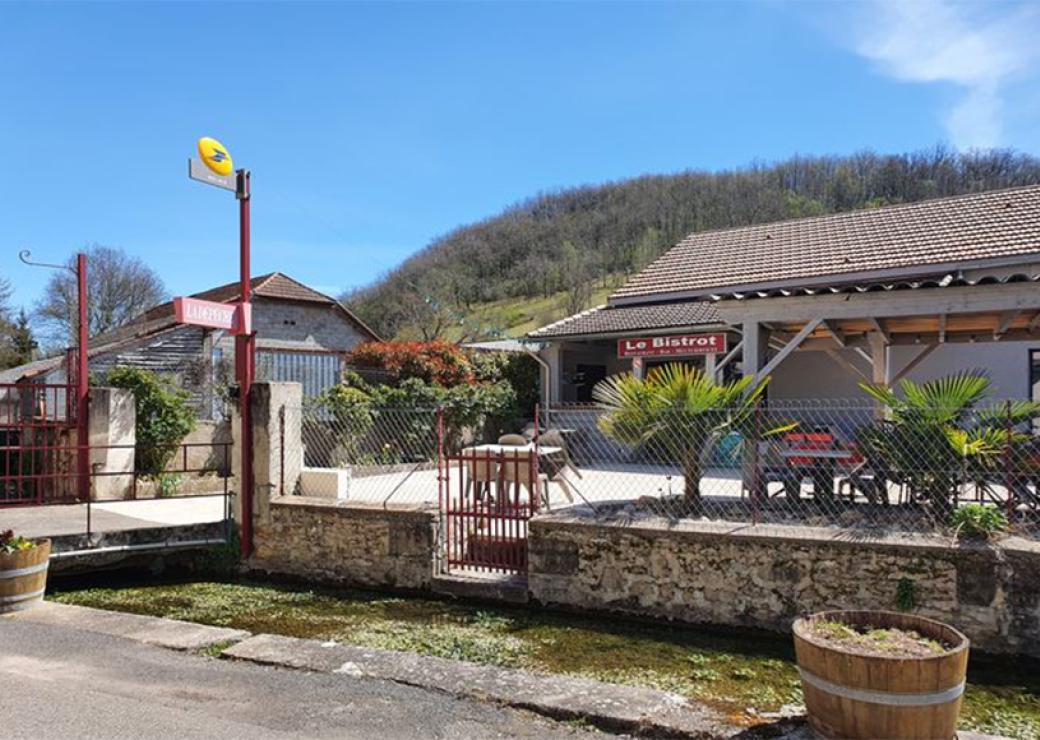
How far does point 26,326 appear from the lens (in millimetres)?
36344

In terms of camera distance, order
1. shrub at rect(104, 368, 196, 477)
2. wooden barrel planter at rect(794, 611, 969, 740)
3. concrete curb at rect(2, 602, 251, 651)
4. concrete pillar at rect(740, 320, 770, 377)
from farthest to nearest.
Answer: shrub at rect(104, 368, 196, 477) → concrete pillar at rect(740, 320, 770, 377) → concrete curb at rect(2, 602, 251, 651) → wooden barrel planter at rect(794, 611, 969, 740)

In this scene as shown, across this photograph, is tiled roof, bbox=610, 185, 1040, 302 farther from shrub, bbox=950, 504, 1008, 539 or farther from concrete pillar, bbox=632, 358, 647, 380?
shrub, bbox=950, 504, 1008, 539

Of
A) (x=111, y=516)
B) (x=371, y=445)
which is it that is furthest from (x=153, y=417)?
(x=371, y=445)

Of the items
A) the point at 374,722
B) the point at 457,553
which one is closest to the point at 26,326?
the point at 457,553

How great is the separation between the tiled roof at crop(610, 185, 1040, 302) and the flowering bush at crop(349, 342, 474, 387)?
17.5 feet

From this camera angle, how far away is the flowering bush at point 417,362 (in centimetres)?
1903

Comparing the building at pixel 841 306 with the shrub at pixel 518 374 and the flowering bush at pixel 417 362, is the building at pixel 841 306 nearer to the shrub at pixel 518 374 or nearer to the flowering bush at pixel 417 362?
the shrub at pixel 518 374

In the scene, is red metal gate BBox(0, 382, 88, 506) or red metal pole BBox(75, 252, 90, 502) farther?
red metal pole BBox(75, 252, 90, 502)

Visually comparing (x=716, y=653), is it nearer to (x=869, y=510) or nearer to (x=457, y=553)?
(x=869, y=510)

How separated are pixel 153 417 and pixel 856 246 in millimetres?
13643

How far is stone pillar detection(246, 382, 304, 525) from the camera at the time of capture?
8.83 metres

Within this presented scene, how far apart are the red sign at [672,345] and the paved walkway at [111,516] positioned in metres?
9.35

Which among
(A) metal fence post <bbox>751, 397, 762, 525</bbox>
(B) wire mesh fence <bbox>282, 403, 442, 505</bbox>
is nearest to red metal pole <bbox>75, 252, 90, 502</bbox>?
(B) wire mesh fence <bbox>282, 403, 442, 505</bbox>

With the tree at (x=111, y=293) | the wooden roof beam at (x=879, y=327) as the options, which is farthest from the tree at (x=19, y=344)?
the wooden roof beam at (x=879, y=327)
